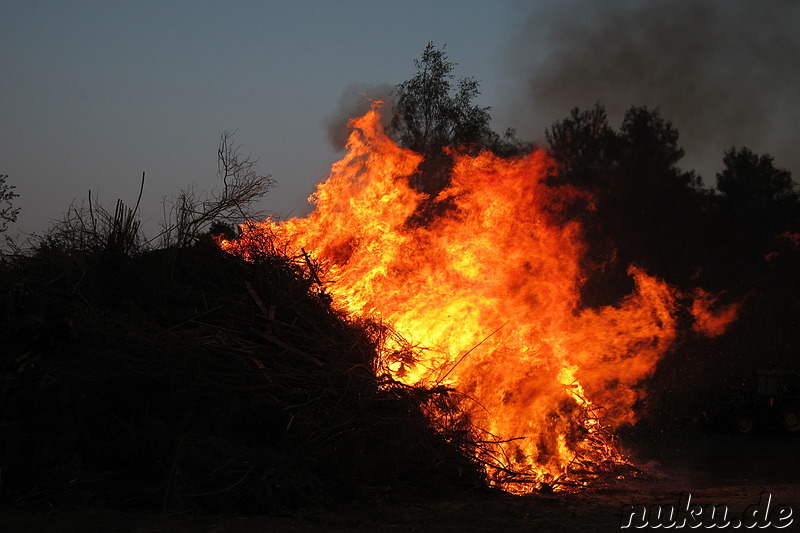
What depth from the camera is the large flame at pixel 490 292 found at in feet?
32.1

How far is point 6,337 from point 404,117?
14173mm

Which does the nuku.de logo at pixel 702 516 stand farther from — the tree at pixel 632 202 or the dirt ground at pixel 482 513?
the tree at pixel 632 202

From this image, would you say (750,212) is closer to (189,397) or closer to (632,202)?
(632,202)

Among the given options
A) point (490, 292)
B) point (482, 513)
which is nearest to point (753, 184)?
point (490, 292)

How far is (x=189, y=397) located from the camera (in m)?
7.68

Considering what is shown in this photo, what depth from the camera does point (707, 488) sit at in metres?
8.88

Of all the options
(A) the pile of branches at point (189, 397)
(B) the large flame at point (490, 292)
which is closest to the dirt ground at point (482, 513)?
(A) the pile of branches at point (189, 397)

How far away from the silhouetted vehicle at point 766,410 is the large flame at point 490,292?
4.81 meters

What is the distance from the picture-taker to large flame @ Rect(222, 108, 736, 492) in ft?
32.1

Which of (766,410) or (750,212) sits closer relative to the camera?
(766,410)

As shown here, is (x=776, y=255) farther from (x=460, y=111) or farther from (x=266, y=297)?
(x=266, y=297)

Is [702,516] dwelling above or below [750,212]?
below

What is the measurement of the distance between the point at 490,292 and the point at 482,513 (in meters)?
4.20

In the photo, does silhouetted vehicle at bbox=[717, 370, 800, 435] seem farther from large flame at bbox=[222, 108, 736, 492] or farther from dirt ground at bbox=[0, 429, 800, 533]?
dirt ground at bbox=[0, 429, 800, 533]
